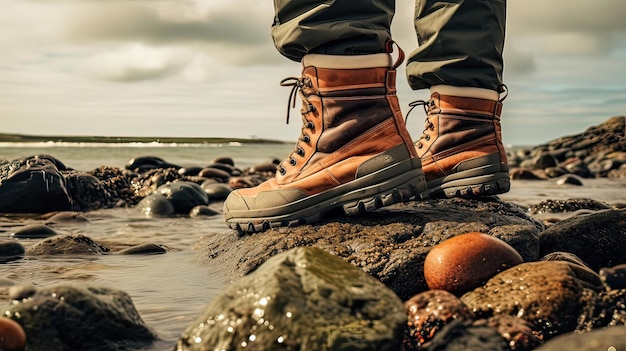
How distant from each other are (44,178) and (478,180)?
193 inches

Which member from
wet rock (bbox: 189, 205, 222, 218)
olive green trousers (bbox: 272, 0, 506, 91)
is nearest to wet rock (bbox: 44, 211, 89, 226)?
wet rock (bbox: 189, 205, 222, 218)

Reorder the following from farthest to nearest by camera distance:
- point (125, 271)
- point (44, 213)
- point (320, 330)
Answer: point (44, 213), point (125, 271), point (320, 330)

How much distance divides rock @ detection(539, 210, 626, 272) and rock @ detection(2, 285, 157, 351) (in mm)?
2144

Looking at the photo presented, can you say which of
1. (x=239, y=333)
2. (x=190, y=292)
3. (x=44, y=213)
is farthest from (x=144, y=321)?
(x=44, y=213)

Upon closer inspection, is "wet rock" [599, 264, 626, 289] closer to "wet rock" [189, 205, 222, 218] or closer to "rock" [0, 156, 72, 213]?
"wet rock" [189, 205, 222, 218]

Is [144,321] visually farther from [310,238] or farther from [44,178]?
[44,178]

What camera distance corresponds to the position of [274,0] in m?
3.18

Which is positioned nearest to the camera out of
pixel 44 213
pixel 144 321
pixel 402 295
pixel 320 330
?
pixel 320 330

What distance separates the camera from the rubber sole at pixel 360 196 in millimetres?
3172

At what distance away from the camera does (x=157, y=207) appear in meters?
6.69

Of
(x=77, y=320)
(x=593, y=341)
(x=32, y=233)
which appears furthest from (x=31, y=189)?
(x=593, y=341)

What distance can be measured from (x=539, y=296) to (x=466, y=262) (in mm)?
333

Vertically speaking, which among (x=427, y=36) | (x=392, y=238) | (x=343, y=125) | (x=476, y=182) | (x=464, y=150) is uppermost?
(x=427, y=36)

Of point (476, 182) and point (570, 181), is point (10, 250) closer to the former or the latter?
point (476, 182)
